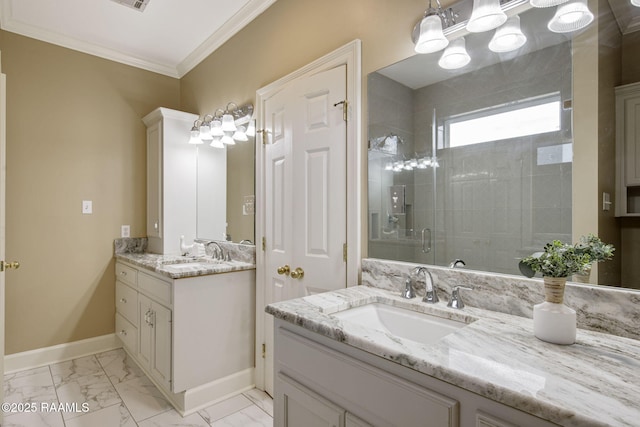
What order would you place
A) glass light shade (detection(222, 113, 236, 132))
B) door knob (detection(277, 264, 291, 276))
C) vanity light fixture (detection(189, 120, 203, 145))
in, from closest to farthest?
door knob (detection(277, 264, 291, 276)), glass light shade (detection(222, 113, 236, 132)), vanity light fixture (detection(189, 120, 203, 145))

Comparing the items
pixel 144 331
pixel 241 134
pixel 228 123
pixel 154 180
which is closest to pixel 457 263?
pixel 241 134

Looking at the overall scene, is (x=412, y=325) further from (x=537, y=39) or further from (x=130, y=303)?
(x=130, y=303)

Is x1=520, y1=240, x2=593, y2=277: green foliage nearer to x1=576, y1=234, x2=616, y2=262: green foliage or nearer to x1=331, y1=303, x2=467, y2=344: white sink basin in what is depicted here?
x1=576, y1=234, x2=616, y2=262: green foliage

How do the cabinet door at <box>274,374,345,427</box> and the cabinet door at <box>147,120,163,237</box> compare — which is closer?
the cabinet door at <box>274,374,345,427</box>

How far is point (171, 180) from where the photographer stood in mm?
2898

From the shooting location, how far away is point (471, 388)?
2.29 ft

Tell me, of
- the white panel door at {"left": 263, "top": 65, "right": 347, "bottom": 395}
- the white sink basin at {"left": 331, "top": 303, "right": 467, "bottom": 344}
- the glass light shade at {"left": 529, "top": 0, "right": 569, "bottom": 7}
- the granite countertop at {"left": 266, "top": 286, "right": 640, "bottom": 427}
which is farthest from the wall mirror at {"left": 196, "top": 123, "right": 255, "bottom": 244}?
the glass light shade at {"left": 529, "top": 0, "right": 569, "bottom": 7}

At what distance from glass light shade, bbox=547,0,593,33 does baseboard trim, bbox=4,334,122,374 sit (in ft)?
12.2

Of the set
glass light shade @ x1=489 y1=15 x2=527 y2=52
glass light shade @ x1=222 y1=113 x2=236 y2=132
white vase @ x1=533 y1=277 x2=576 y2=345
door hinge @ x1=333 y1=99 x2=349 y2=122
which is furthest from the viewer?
→ glass light shade @ x1=222 y1=113 x2=236 y2=132

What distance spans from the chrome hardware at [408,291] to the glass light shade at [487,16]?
991 millimetres

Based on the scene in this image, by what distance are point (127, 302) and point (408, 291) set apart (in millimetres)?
2424

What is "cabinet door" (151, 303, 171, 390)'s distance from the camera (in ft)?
6.59

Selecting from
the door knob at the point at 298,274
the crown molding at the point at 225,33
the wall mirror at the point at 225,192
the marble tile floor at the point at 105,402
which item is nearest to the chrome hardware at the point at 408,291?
the door knob at the point at 298,274

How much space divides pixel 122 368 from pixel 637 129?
3.34m
